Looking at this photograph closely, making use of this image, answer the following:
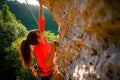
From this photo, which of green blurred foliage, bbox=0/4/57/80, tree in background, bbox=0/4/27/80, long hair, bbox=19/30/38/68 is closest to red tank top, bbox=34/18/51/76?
long hair, bbox=19/30/38/68

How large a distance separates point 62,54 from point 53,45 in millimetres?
355

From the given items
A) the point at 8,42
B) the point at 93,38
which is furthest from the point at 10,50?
the point at 93,38

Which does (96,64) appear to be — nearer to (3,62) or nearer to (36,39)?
(36,39)

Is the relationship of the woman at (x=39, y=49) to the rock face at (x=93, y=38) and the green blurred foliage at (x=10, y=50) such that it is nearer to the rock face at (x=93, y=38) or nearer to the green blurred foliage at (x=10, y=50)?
the rock face at (x=93, y=38)

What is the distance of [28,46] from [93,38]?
221cm

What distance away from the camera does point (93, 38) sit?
3578 millimetres

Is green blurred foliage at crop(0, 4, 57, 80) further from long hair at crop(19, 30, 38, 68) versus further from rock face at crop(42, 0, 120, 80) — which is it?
rock face at crop(42, 0, 120, 80)

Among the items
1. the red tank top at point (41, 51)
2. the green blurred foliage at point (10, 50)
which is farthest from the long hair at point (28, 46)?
the green blurred foliage at point (10, 50)

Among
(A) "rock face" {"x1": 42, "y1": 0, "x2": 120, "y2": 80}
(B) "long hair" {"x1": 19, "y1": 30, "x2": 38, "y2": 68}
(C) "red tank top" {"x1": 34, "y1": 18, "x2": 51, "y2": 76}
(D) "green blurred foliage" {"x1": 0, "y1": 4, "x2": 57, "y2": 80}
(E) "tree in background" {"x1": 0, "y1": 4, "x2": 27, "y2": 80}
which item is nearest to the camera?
(A) "rock face" {"x1": 42, "y1": 0, "x2": 120, "y2": 80}

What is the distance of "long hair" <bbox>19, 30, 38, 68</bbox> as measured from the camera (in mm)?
5328

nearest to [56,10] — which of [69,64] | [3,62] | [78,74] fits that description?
[69,64]

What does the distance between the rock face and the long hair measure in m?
0.71

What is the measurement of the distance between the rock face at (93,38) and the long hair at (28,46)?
0.71 meters

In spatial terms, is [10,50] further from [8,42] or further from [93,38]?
[93,38]
